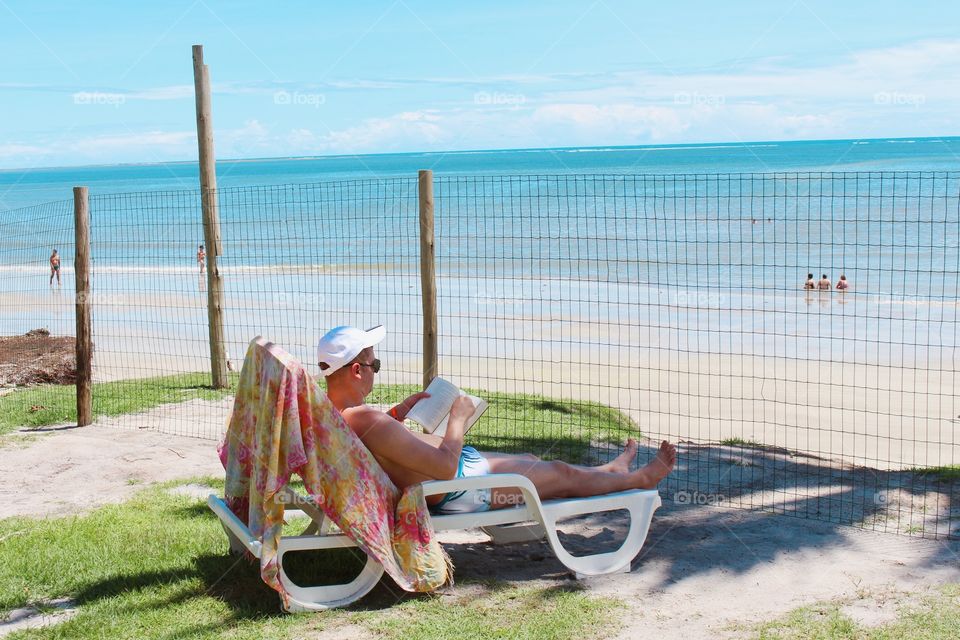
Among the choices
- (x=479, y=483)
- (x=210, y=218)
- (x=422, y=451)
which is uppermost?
(x=210, y=218)

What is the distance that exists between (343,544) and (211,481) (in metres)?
2.50

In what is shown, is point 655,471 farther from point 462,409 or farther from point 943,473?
point 943,473

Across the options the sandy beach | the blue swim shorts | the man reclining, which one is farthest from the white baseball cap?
the sandy beach

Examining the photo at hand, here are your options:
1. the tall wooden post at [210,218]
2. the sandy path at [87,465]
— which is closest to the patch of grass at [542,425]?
the tall wooden post at [210,218]

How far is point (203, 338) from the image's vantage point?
567 inches

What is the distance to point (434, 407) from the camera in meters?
4.44

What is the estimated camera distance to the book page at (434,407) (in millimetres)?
4418

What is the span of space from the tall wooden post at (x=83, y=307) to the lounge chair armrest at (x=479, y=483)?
4832 millimetres

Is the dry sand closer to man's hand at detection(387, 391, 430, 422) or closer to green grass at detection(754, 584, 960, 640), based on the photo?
green grass at detection(754, 584, 960, 640)

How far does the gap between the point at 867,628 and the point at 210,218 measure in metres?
6.88

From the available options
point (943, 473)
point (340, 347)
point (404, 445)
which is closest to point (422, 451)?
point (404, 445)

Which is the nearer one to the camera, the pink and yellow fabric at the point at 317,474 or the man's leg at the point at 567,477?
the pink and yellow fabric at the point at 317,474

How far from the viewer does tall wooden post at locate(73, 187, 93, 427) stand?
796 centimetres

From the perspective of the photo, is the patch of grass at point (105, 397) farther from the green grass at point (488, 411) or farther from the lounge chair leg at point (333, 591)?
the lounge chair leg at point (333, 591)
